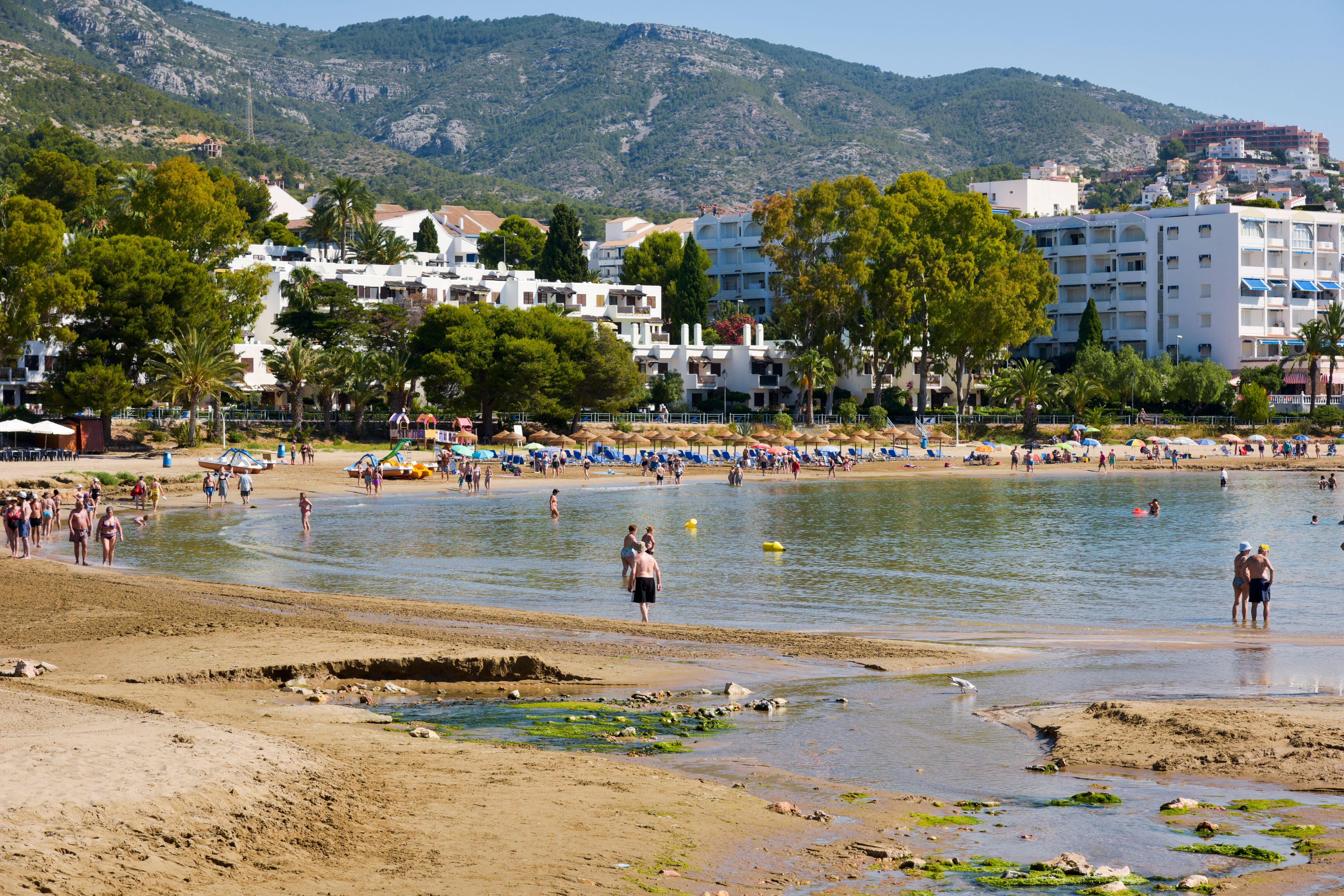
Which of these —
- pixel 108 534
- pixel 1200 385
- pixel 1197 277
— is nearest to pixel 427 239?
pixel 1197 277

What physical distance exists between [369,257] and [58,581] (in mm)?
80196

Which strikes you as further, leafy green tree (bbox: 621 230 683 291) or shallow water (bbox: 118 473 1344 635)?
leafy green tree (bbox: 621 230 683 291)

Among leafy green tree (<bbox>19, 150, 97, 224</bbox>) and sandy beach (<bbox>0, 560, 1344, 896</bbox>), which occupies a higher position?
leafy green tree (<bbox>19, 150, 97, 224</bbox>)

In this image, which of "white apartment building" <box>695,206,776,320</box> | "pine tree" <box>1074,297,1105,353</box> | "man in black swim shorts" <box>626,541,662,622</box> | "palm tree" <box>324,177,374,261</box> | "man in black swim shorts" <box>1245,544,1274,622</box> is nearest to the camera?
"man in black swim shorts" <box>626,541,662,622</box>

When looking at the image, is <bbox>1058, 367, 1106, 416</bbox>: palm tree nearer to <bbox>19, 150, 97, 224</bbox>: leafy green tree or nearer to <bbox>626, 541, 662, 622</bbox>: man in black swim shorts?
<bbox>626, 541, 662, 622</bbox>: man in black swim shorts

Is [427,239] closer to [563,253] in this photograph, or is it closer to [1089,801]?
[563,253]

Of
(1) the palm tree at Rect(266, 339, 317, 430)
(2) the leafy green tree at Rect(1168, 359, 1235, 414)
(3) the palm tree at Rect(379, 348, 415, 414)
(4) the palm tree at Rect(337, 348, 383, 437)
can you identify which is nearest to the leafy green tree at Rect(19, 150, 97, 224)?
(1) the palm tree at Rect(266, 339, 317, 430)

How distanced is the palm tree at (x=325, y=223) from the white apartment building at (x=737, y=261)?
34390 millimetres

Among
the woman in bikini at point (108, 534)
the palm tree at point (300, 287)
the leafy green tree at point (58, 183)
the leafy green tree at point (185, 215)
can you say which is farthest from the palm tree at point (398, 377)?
the woman in bikini at point (108, 534)

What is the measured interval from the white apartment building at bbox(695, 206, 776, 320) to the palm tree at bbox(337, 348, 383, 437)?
158 ft

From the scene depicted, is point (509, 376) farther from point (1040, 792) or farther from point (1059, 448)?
point (1040, 792)

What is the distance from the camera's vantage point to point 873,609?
24016mm

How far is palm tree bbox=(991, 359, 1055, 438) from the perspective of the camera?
278 feet

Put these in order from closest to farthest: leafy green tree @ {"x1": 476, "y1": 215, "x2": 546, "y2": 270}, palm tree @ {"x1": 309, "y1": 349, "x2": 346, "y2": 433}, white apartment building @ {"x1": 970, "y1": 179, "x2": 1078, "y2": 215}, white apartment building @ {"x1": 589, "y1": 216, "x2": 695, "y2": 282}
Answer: palm tree @ {"x1": 309, "y1": 349, "x2": 346, "y2": 433} → white apartment building @ {"x1": 970, "y1": 179, "x2": 1078, "y2": 215} → leafy green tree @ {"x1": 476, "y1": 215, "x2": 546, "y2": 270} → white apartment building @ {"x1": 589, "y1": 216, "x2": 695, "y2": 282}
